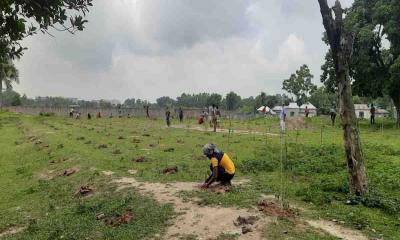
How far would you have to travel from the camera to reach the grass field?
10789 mm

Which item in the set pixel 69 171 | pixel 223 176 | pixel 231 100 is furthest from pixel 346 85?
pixel 231 100

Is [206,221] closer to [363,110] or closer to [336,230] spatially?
[336,230]

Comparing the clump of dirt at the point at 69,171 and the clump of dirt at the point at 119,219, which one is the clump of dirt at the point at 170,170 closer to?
the clump of dirt at the point at 69,171

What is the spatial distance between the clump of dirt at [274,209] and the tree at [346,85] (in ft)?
8.64

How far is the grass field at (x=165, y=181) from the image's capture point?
10789 millimetres

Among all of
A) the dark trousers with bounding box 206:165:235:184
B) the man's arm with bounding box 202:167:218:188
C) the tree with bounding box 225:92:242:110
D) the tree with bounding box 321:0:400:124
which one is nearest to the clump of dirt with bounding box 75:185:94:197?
the man's arm with bounding box 202:167:218:188

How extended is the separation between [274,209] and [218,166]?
2713 millimetres

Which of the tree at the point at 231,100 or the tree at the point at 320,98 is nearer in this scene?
the tree at the point at 320,98

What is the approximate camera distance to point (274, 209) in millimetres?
10750

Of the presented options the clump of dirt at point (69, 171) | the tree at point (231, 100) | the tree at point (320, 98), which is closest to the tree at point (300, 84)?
the tree at point (320, 98)

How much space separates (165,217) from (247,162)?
758 cm

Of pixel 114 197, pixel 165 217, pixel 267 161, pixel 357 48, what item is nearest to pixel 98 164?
pixel 114 197

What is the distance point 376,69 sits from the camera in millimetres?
41250

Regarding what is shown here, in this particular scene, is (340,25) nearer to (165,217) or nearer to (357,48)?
(165,217)
